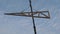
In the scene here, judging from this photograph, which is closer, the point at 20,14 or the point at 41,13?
the point at 41,13

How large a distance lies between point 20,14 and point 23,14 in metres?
0.12

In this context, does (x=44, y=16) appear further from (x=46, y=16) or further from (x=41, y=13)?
(x=41, y=13)

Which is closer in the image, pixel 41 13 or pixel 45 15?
pixel 41 13

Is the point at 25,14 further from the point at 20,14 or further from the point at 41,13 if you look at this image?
the point at 41,13

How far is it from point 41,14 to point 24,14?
0.50m

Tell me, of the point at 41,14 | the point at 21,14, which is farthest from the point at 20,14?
the point at 41,14

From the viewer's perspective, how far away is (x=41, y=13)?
394 centimetres

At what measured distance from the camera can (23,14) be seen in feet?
13.5

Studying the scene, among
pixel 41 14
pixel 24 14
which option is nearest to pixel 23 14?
pixel 24 14

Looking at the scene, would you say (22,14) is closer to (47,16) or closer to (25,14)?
(25,14)

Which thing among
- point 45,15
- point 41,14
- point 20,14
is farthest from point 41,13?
point 20,14

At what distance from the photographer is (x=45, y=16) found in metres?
4.32

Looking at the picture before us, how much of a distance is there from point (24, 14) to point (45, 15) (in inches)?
24.9

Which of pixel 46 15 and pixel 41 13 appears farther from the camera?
pixel 46 15
